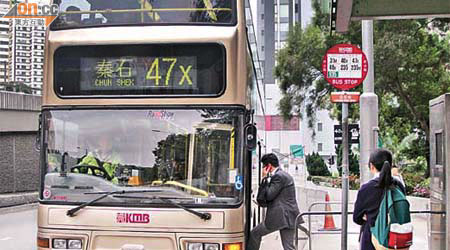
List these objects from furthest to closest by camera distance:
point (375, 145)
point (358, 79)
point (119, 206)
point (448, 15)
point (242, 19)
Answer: point (375, 145)
point (358, 79)
point (448, 15)
point (242, 19)
point (119, 206)

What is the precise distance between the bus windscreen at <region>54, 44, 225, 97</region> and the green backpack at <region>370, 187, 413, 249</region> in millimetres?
2067

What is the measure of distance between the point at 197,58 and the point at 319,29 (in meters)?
17.0

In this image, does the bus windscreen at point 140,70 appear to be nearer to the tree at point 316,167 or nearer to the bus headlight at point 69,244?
the bus headlight at point 69,244

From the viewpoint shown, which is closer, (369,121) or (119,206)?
(119,206)

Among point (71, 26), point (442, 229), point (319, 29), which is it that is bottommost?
point (442, 229)

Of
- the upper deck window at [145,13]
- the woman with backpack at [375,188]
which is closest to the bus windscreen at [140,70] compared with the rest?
the upper deck window at [145,13]

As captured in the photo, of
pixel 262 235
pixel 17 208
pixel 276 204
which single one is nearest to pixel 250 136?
pixel 276 204

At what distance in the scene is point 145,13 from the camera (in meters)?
6.65

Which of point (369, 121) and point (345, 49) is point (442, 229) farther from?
point (369, 121)

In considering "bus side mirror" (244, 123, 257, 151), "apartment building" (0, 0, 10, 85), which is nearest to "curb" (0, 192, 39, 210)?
"apartment building" (0, 0, 10, 85)

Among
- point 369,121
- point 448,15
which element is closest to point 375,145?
point 369,121

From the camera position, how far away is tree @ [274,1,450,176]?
19.6 m

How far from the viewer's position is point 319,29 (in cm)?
2262

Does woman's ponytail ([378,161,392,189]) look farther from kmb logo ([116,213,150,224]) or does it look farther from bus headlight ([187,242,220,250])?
kmb logo ([116,213,150,224])
